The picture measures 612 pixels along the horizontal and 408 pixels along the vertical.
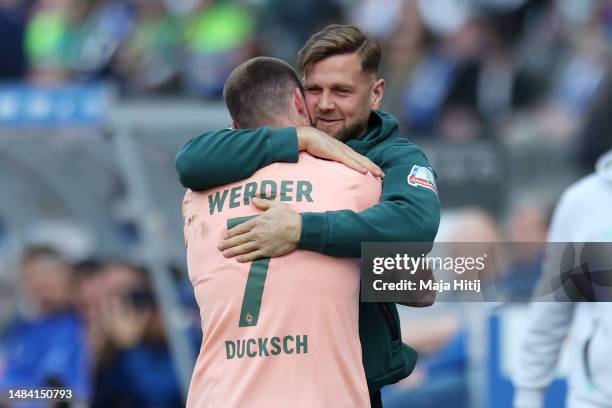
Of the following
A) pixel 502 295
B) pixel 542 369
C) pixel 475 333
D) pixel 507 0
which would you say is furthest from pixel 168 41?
pixel 542 369

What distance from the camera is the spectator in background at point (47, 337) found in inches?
302

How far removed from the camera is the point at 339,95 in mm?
4262

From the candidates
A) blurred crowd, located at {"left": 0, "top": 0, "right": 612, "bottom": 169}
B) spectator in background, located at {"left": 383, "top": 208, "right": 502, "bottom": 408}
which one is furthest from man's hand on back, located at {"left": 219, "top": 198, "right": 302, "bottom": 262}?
blurred crowd, located at {"left": 0, "top": 0, "right": 612, "bottom": 169}

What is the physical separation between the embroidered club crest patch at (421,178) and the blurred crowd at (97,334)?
4010 mm

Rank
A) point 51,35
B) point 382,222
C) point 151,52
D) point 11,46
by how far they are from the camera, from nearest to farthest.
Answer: point 382,222
point 11,46
point 51,35
point 151,52

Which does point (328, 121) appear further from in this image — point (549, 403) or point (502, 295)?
point (549, 403)

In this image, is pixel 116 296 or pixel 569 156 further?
pixel 569 156

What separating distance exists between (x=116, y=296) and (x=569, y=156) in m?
3.93

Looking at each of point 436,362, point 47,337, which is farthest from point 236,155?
point 47,337

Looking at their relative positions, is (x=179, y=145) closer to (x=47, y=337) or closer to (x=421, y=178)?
(x=47, y=337)

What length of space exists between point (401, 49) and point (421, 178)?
27.8 ft

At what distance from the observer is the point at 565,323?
17.1 feet

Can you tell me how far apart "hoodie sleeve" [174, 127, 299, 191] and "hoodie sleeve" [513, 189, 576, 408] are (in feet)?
4.77

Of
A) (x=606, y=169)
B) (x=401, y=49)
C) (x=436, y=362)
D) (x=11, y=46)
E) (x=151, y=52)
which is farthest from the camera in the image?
(x=151, y=52)
